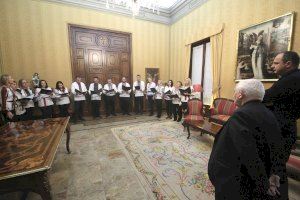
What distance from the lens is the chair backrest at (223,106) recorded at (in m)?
4.82

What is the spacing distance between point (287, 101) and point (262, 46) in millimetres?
2996

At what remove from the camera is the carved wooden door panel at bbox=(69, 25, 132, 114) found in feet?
21.4

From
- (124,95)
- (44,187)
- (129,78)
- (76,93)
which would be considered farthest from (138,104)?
(44,187)

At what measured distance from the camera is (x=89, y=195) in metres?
2.21

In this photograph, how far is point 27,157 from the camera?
1.70 m

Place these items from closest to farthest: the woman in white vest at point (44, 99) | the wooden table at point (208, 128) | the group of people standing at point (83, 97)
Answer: the wooden table at point (208, 128), the group of people standing at point (83, 97), the woman in white vest at point (44, 99)

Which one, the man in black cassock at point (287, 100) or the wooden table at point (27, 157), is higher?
the man in black cassock at point (287, 100)

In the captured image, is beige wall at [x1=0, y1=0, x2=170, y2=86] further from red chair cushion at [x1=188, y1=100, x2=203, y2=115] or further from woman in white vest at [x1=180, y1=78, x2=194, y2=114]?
red chair cushion at [x1=188, y1=100, x2=203, y2=115]

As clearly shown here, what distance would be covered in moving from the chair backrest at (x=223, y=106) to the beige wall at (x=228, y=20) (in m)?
0.30

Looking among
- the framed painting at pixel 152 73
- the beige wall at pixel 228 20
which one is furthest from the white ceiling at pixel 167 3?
the framed painting at pixel 152 73

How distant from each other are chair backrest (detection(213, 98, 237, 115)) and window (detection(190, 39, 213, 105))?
2.52 ft

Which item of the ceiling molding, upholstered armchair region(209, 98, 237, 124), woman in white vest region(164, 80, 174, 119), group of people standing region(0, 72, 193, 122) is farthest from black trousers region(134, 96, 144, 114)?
the ceiling molding

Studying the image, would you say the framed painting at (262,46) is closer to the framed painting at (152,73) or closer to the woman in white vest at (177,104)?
the woman in white vest at (177,104)

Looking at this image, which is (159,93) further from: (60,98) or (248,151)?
(248,151)
